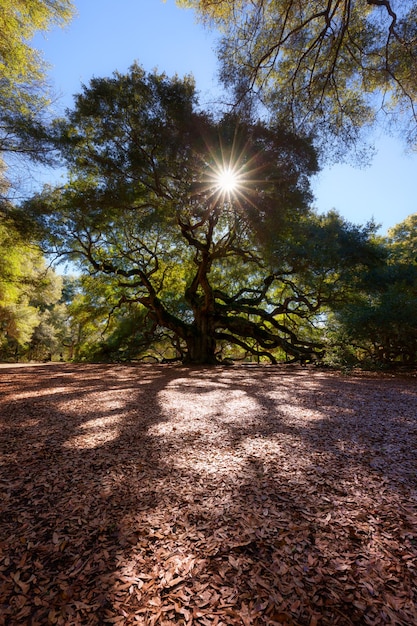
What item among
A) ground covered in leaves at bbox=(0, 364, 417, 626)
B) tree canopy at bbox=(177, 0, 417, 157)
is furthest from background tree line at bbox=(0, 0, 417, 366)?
ground covered in leaves at bbox=(0, 364, 417, 626)

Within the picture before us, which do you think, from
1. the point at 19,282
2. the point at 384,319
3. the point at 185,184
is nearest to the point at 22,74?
the point at 185,184

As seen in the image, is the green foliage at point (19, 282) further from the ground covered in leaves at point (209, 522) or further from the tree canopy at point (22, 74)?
the ground covered in leaves at point (209, 522)

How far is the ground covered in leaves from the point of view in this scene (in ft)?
3.55

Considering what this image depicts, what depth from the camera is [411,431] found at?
271 centimetres

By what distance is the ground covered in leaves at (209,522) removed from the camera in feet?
3.55

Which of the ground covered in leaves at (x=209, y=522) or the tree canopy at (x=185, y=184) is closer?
the ground covered in leaves at (x=209, y=522)

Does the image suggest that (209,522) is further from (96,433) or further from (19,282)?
(19,282)

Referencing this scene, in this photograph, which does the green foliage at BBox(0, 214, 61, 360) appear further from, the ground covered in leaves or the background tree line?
the ground covered in leaves

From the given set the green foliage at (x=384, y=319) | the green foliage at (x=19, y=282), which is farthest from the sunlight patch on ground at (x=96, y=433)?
the green foliage at (x=19, y=282)

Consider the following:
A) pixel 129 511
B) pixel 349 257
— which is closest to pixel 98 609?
pixel 129 511

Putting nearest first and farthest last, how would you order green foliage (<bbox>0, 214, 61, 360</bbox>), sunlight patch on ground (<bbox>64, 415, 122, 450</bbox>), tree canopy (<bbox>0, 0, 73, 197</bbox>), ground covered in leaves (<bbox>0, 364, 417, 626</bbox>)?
ground covered in leaves (<bbox>0, 364, 417, 626</bbox>)
sunlight patch on ground (<bbox>64, 415, 122, 450</bbox>)
tree canopy (<bbox>0, 0, 73, 197</bbox>)
green foliage (<bbox>0, 214, 61, 360</bbox>)

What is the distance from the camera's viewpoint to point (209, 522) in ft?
4.90

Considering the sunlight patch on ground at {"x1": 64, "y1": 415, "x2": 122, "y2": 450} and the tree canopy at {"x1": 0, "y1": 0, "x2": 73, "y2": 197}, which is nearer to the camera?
the sunlight patch on ground at {"x1": 64, "y1": 415, "x2": 122, "y2": 450}

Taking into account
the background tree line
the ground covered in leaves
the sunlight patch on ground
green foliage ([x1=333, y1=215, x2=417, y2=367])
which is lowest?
the ground covered in leaves
